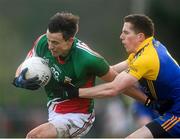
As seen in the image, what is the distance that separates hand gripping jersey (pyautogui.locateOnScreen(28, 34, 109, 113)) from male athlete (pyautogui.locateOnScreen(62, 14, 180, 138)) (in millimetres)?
164

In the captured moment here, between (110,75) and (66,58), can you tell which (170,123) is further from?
(66,58)

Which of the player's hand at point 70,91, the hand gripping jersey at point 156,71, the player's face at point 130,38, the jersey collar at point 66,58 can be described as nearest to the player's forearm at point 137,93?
the hand gripping jersey at point 156,71

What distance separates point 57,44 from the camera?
37.3 feet

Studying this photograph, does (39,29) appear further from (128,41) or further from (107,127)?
(128,41)

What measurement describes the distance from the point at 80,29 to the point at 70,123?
9.22 m

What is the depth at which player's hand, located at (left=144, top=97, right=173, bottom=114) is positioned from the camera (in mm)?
11398

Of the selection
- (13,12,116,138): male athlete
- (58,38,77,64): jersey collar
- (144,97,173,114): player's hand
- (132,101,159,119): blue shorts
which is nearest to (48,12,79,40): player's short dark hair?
(13,12,116,138): male athlete

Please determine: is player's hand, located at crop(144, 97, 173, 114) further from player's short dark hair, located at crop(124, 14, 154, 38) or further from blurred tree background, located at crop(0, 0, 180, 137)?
blurred tree background, located at crop(0, 0, 180, 137)

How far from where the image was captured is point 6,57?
2097 centimetres

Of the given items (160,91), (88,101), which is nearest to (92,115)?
(88,101)

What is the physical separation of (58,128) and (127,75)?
3.72 feet

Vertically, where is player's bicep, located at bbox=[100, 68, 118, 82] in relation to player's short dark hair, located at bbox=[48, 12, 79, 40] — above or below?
below

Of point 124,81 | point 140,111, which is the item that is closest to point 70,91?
point 124,81

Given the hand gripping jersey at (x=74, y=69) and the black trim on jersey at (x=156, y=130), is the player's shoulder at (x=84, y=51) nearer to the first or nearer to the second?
the hand gripping jersey at (x=74, y=69)
